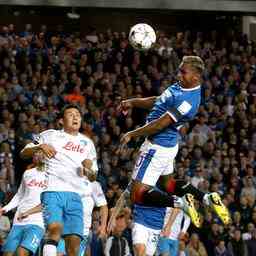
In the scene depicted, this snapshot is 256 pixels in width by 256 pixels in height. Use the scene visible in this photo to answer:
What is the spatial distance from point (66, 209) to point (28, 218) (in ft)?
9.05

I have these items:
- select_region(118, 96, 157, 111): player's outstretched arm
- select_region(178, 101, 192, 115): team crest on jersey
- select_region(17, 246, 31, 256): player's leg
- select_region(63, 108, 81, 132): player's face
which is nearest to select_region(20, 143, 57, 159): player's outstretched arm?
select_region(63, 108, 81, 132): player's face

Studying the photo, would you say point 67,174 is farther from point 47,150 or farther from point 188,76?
point 188,76

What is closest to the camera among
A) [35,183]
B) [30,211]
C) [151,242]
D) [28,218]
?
[151,242]

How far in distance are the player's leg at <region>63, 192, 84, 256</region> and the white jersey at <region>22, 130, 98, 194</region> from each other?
0.15 metres

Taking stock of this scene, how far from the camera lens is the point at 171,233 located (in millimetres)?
17016

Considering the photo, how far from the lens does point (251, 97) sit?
24688 mm

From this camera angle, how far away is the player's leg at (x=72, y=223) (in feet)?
40.1

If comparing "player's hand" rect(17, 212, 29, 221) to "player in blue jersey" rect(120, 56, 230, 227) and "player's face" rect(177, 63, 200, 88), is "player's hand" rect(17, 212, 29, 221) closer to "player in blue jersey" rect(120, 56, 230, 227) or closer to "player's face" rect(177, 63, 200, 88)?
"player in blue jersey" rect(120, 56, 230, 227)

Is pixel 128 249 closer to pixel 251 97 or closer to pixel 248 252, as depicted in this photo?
pixel 248 252

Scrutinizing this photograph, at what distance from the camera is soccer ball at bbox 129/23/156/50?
45.0 feet

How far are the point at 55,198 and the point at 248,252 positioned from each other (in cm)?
836

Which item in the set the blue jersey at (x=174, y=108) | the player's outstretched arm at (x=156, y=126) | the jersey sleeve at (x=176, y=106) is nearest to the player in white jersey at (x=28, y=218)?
the blue jersey at (x=174, y=108)

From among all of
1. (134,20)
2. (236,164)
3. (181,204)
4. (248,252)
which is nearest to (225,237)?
(248,252)

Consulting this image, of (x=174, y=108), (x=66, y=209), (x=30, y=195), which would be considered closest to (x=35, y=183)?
(x=30, y=195)
